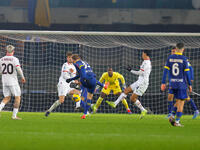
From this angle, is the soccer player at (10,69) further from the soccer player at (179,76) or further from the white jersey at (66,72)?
the soccer player at (179,76)

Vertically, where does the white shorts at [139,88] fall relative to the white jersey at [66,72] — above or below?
below

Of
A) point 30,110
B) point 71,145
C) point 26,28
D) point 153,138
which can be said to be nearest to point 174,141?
point 153,138

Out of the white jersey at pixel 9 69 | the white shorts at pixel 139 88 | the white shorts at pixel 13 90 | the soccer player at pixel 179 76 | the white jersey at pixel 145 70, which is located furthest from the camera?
the white shorts at pixel 139 88

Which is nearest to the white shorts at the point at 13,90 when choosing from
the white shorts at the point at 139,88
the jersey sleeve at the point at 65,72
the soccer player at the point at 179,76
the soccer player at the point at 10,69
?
the soccer player at the point at 10,69

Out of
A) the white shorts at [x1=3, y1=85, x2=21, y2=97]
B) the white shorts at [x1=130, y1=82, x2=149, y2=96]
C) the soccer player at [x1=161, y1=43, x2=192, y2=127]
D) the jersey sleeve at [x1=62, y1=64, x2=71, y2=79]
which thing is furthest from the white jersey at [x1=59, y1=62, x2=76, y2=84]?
the soccer player at [x1=161, y1=43, x2=192, y2=127]

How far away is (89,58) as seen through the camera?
1647 cm

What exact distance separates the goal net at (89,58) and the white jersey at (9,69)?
4566 millimetres

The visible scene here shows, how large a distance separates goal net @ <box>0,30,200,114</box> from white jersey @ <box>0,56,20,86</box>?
4.57 meters

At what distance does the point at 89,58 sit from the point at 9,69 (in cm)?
760

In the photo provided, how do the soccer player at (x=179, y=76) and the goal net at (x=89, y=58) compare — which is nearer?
the soccer player at (x=179, y=76)

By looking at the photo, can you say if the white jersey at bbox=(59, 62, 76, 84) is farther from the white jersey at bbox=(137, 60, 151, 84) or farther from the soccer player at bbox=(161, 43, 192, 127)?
the soccer player at bbox=(161, 43, 192, 127)

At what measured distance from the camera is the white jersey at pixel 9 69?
8992mm

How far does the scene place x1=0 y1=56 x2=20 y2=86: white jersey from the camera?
8.99 meters

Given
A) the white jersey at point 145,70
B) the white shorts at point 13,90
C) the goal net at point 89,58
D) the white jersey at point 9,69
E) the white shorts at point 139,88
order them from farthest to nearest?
the goal net at point 89,58 < the white shorts at point 139,88 < the white jersey at point 145,70 < the white shorts at point 13,90 < the white jersey at point 9,69
